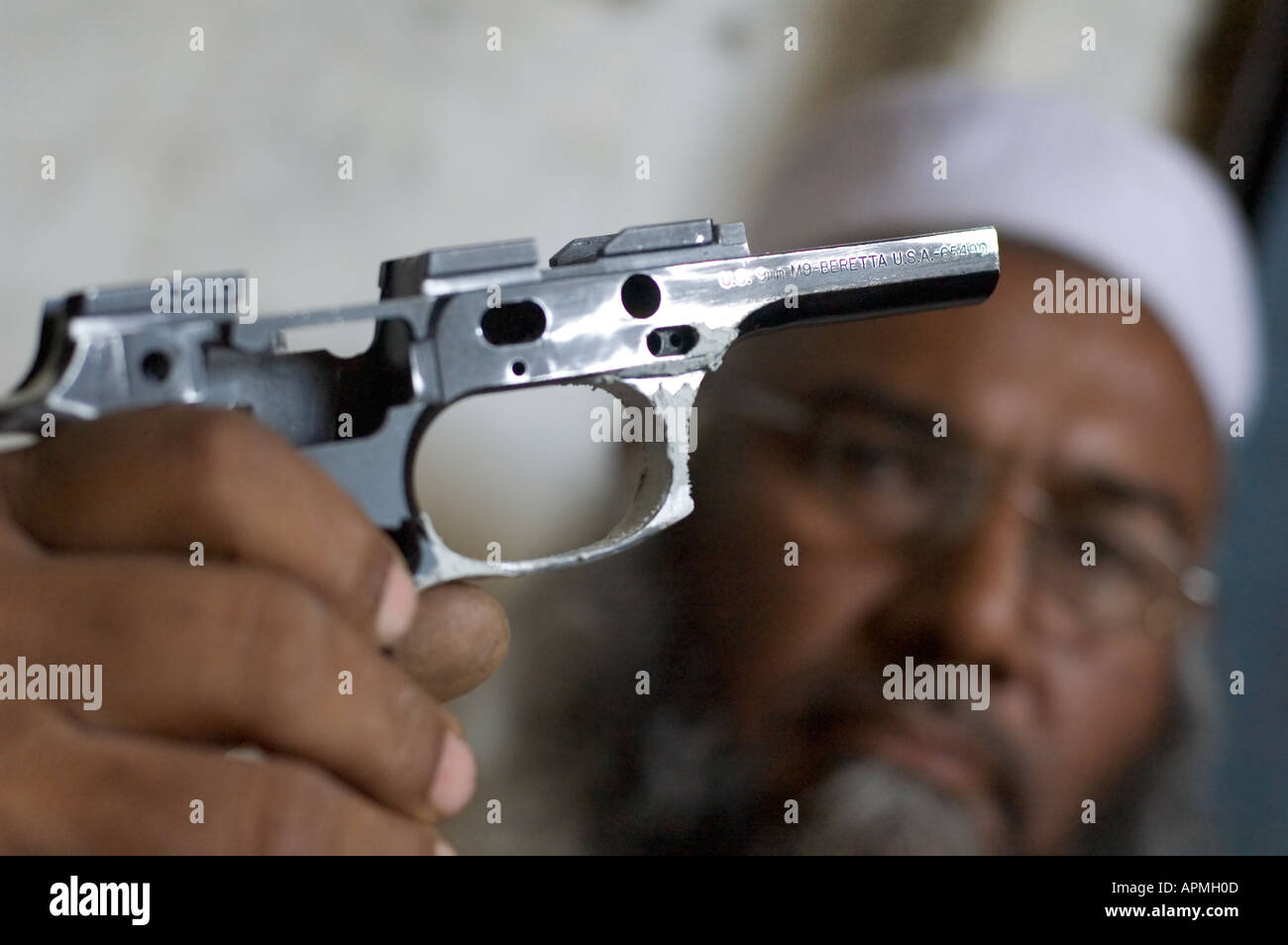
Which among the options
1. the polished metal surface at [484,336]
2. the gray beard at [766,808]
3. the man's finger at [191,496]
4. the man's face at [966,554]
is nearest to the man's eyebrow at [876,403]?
the man's face at [966,554]

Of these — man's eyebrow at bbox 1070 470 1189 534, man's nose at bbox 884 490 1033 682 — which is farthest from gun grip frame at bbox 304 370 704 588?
man's eyebrow at bbox 1070 470 1189 534

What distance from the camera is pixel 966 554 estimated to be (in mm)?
773

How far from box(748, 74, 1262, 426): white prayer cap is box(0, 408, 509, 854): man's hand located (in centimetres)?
71

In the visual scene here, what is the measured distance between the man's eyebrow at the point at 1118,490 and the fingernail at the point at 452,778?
621mm

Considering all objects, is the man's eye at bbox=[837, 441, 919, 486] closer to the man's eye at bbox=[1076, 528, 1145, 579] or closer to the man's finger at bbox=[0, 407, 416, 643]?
the man's eye at bbox=[1076, 528, 1145, 579]

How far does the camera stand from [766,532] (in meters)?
0.83

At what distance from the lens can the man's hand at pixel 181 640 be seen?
28 cm

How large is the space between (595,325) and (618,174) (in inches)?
25.0

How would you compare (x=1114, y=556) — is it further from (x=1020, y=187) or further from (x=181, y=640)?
(x=181, y=640)

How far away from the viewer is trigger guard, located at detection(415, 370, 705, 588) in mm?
319

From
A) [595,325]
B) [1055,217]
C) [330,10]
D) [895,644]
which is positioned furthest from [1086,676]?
[330,10]

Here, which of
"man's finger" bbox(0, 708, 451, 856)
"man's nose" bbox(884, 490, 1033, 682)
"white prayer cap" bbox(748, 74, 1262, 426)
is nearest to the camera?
"man's finger" bbox(0, 708, 451, 856)

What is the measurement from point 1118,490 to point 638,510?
59 centimetres
